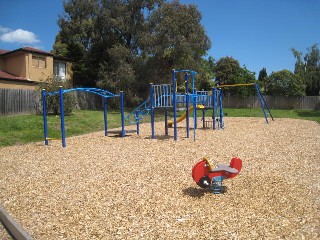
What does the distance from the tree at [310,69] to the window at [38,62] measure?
114 ft

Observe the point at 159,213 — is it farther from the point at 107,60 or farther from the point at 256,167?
the point at 107,60

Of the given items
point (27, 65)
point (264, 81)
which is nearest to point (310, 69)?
point (264, 81)

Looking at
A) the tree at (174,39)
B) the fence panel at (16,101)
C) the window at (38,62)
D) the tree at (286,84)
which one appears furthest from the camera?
the tree at (286,84)

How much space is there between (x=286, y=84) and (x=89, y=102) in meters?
24.2

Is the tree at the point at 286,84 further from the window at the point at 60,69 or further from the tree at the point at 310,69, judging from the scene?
the window at the point at 60,69

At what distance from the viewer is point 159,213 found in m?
4.67

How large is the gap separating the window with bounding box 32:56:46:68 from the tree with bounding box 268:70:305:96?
91.2ft

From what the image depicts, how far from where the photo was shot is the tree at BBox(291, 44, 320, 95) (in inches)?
1859

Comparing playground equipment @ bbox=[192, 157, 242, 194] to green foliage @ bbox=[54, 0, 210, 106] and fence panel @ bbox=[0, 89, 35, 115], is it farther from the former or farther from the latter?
green foliage @ bbox=[54, 0, 210, 106]

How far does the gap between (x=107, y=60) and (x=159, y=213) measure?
3107 cm

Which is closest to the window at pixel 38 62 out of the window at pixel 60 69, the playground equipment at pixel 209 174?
the window at pixel 60 69

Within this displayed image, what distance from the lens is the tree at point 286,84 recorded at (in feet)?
129

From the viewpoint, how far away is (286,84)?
1578 inches

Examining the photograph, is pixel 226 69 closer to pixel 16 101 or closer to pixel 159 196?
pixel 16 101
